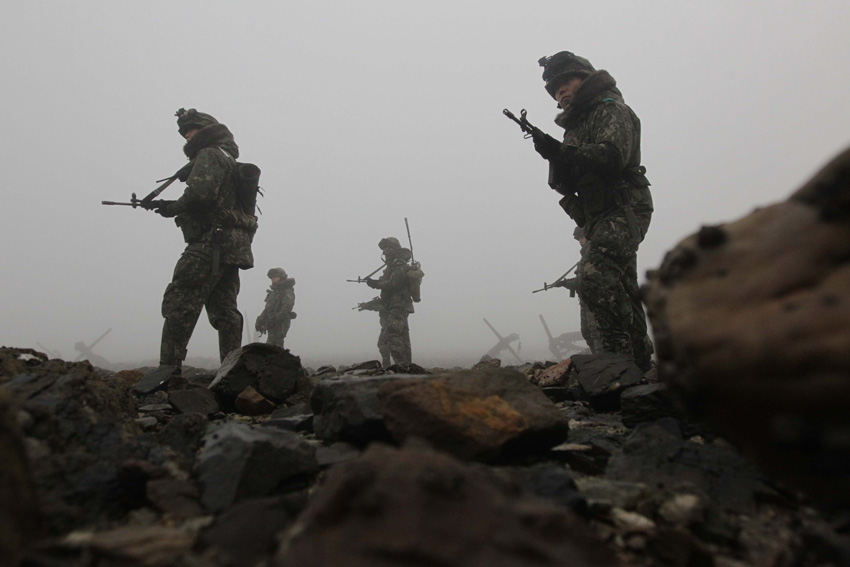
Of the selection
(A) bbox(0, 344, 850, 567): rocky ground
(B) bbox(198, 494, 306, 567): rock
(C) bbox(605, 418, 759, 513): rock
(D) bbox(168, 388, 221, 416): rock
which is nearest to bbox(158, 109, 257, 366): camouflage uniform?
(D) bbox(168, 388, 221, 416): rock

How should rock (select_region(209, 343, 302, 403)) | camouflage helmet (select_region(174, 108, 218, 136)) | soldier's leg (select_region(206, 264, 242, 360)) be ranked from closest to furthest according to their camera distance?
rock (select_region(209, 343, 302, 403)), soldier's leg (select_region(206, 264, 242, 360)), camouflage helmet (select_region(174, 108, 218, 136))

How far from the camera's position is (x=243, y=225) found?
5.25m

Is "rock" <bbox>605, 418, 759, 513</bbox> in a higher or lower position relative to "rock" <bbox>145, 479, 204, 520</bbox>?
lower

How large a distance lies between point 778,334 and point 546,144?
11.7 ft

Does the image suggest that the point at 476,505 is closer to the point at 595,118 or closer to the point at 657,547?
the point at 657,547

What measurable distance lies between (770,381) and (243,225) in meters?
5.39

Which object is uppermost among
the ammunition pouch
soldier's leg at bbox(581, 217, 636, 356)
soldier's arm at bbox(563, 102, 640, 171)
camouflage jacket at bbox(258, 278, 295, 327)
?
camouflage jacket at bbox(258, 278, 295, 327)

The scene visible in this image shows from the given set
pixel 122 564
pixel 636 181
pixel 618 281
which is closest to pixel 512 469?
pixel 122 564

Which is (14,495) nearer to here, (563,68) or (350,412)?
(350,412)

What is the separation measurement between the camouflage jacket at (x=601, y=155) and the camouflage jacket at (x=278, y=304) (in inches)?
452

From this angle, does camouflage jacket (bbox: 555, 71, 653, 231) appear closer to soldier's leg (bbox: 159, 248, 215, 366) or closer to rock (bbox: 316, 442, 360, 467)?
rock (bbox: 316, 442, 360, 467)

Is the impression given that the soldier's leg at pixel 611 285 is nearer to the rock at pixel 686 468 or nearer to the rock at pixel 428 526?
the rock at pixel 686 468

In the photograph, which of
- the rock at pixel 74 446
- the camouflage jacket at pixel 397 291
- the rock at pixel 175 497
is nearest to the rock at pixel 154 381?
the rock at pixel 74 446

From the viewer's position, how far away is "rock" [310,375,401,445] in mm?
1747
